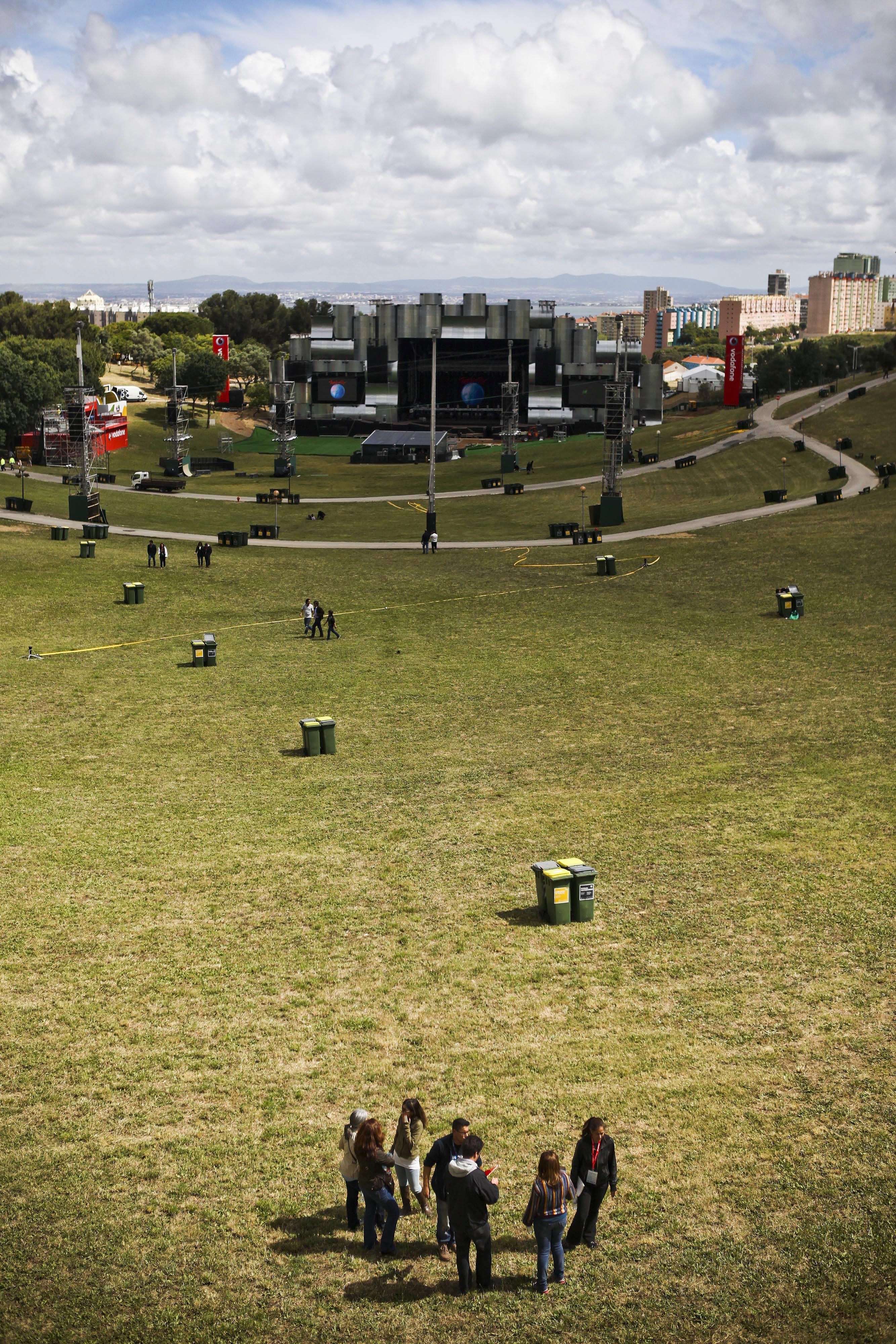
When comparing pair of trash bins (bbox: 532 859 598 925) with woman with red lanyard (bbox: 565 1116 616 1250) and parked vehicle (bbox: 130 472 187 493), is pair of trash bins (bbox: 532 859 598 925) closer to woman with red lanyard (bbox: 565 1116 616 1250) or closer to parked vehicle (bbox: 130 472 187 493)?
woman with red lanyard (bbox: 565 1116 616 1250)

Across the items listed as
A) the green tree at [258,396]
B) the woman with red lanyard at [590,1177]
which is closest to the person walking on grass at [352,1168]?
the woman with red lanyard at [590,1177]

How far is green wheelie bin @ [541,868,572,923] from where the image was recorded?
1952 centimetres

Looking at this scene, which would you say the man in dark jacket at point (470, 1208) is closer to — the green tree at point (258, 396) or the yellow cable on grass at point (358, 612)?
the yellow cable on grass at point (358, 612)

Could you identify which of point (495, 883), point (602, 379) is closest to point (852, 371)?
point (602, 379)

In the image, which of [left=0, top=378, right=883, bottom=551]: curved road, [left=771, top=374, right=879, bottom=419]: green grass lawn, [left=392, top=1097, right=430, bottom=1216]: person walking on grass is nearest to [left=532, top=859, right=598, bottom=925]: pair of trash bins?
[left=392, top=1097, right=430, bottom=1216]: person walking on grass

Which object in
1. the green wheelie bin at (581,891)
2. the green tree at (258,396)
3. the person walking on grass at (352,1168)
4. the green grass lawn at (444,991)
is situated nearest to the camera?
the green grass lawn at (444,991)

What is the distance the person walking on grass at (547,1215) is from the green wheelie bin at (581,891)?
333 inches

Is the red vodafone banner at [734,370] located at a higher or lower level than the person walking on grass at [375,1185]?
higher

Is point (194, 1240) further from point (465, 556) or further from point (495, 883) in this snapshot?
point (465, 556)

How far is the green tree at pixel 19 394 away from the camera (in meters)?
121

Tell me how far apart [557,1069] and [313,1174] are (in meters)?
3.64

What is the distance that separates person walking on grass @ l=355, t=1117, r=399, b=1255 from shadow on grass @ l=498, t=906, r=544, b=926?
27.0 feet

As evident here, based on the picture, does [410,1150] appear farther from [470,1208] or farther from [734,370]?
[734,370]

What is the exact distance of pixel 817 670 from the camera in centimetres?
3853
